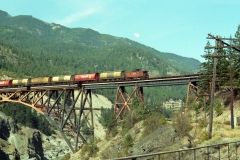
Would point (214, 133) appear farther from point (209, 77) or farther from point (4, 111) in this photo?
point (4, 111)

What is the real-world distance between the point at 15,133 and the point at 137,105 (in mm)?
72897

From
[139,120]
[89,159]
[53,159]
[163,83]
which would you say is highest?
[163,83]

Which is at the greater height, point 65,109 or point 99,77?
point 99,77

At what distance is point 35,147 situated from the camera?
101 metres

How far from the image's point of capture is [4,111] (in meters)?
112

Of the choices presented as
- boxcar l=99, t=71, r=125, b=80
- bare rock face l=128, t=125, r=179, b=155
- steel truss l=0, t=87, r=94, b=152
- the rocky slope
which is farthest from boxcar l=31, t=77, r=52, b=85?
Answer: the rocky slope

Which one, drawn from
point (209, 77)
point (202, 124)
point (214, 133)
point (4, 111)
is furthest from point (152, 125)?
point (4, 111)

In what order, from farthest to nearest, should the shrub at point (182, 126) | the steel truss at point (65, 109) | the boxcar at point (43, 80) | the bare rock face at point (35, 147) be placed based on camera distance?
the bare rock face at point (35, 147) → the boxcar at point (43, 80) → the steel truss at point (65, 109) → the shrub at point (182, 126)

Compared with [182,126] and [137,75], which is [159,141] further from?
[137,75]

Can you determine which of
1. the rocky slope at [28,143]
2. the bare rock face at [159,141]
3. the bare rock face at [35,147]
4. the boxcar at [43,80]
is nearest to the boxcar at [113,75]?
the boxcar at [43,80]

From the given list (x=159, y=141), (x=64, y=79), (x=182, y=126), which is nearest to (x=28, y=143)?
(x=64, y=79)

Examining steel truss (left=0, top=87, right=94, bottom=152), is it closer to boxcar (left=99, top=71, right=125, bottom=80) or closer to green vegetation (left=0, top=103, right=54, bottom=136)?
boxcar (left=99, top=71, right=125, bottom=80)

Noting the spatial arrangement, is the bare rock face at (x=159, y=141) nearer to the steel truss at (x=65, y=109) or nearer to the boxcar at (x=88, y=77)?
the steel truss at (x=65, y=109)

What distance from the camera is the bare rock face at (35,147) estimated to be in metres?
98.1
